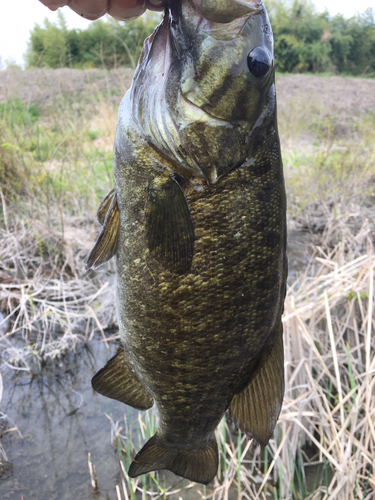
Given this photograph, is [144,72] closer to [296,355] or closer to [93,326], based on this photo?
[296,355]

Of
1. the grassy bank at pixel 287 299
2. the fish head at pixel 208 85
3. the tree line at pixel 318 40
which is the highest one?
the tree line at pixel 318 40

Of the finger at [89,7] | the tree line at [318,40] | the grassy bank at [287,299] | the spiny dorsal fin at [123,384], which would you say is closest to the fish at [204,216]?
the spiny dorsal fin at [123,384]

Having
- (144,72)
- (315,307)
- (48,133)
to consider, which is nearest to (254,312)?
(144,72)

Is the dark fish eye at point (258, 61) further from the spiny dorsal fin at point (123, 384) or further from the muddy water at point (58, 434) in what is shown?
the muddy water at point (58, 434)

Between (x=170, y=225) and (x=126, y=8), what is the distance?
2.72 feet

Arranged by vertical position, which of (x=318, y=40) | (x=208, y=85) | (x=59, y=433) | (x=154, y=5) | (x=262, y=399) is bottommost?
(x=59, y=433)

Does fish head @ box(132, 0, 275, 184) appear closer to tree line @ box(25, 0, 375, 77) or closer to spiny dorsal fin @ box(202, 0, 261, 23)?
spiny dorsal fin @ box(202, 0, 261, 23)

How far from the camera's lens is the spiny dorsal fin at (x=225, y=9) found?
40.1 inches

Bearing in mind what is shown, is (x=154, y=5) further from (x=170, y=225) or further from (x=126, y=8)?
(x=170, y=225)

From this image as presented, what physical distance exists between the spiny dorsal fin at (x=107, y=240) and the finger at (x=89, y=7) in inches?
26.2

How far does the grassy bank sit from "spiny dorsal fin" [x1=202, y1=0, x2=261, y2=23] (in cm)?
210

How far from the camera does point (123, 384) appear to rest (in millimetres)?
1489

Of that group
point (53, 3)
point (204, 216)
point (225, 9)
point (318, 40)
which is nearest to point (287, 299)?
point (204, 216)

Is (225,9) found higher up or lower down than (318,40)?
lower down
